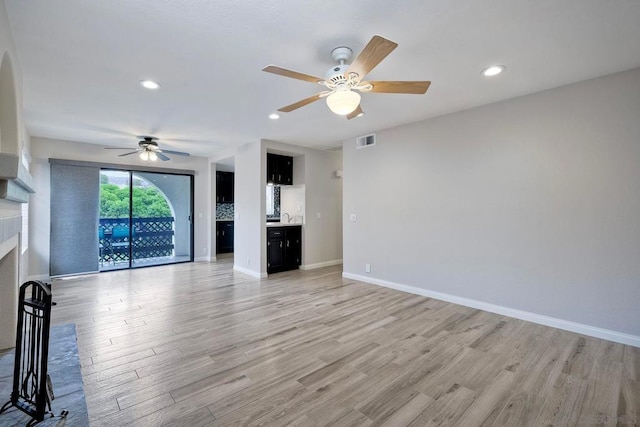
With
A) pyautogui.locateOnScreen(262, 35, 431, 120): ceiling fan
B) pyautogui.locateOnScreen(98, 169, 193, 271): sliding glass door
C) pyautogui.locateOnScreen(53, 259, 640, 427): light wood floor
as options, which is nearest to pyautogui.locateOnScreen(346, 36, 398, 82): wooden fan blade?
pyautogui.locateOnScreen(262, 35, 431, 120): ceiling fan

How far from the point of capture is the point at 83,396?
6.49 ft

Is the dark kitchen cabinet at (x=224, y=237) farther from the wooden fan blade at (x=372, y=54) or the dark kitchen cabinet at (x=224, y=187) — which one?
the wooden fan blade at (x=372, y=54)

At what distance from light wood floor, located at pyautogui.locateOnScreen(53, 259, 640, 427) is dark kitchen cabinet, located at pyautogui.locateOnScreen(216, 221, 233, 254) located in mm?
4193

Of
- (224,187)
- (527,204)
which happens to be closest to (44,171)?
(224,187)

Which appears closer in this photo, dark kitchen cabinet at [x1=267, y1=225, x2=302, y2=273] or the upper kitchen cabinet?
dark kitchen cabinet at [x1=267, y1=225, x2=302, y2=273]

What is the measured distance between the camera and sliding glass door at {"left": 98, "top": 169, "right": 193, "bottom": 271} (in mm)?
6355

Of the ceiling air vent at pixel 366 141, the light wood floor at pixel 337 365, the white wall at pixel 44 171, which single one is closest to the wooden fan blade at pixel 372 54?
the light wood floor at pixel 337 365

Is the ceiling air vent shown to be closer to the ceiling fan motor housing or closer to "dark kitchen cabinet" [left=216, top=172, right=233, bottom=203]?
the ceiling fan motor housing

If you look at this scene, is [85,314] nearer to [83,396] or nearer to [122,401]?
[83,396]

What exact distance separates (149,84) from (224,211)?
18.5ft

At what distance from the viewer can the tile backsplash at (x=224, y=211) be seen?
8.29 metres

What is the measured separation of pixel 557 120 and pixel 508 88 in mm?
628

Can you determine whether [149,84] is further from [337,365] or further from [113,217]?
[113,217]

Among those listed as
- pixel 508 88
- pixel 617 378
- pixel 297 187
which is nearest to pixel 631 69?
pixel 508 88
